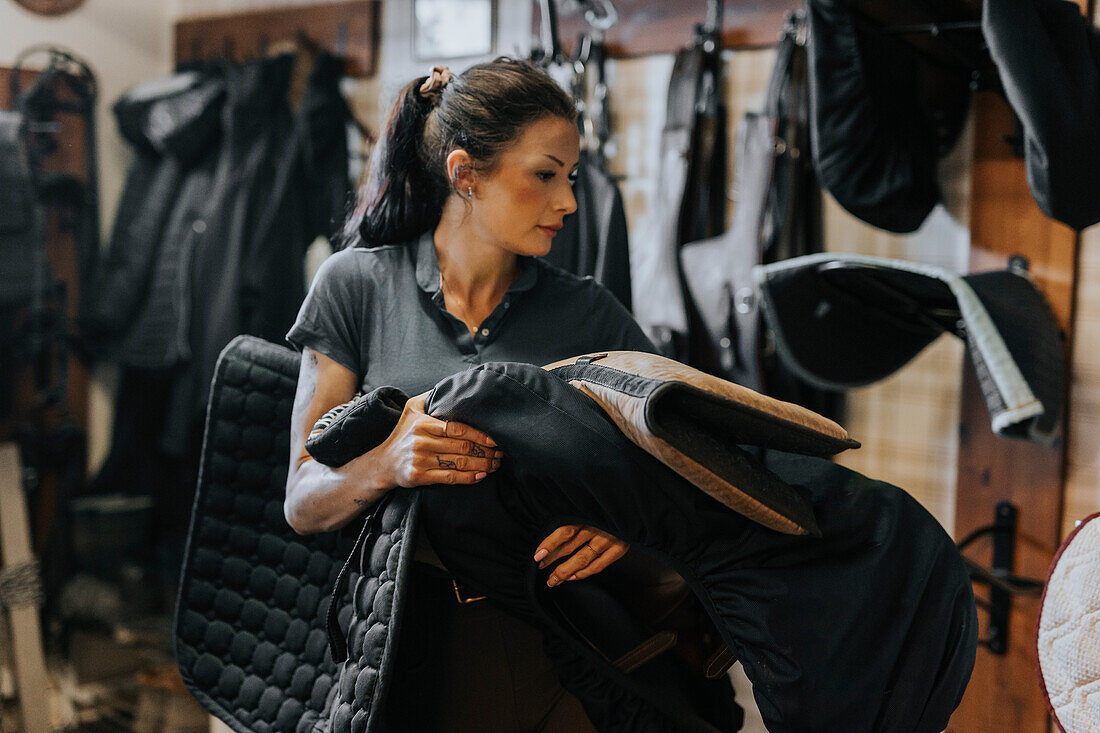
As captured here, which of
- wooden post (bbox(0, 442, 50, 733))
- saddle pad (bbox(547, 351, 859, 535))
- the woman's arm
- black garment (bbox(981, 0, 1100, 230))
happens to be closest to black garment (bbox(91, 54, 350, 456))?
wooden post (bbox(0, 442, 50, 733))

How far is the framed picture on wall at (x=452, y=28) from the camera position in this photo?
2064 millimetres

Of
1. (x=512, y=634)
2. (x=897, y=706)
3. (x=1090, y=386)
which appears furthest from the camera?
(x=1090, y=386)

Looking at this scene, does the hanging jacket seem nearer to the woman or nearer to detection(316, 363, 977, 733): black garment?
the woman

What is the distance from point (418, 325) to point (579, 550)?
320 mm

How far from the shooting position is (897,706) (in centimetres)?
66

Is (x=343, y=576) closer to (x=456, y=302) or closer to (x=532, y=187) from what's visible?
(x=456, y=302)

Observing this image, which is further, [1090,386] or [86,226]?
[86,226]

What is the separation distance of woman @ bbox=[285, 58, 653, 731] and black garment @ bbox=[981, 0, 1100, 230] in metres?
0.50

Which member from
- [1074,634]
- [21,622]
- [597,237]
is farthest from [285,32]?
[1074,634]

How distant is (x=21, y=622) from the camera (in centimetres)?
153

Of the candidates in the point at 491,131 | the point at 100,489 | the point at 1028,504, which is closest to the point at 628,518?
the point at 491,131

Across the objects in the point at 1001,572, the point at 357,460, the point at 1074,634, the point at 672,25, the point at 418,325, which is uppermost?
the point at 672,25

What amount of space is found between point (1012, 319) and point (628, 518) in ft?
2.49

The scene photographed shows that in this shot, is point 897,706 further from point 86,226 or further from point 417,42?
point 86,226
